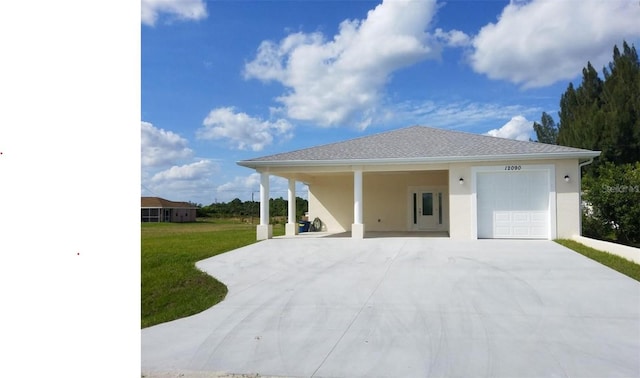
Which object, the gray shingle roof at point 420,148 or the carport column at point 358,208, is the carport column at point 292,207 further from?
the carport column at point 358,208

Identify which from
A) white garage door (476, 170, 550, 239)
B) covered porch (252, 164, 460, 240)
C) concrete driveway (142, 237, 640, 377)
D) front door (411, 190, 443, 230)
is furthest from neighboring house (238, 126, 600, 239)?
concrete driveway (142, 237, 640, 377)

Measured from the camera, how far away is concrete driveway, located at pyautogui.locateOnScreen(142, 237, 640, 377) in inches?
176

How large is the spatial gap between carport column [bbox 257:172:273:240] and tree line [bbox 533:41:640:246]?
11445 millimetres

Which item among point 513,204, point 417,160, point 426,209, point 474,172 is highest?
point 417,160

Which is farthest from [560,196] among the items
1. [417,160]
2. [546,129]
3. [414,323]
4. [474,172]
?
[546,129]

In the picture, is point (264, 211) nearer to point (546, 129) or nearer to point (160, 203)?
point (546, 129)

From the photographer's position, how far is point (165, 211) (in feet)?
171

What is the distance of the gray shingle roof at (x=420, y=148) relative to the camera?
1407cm

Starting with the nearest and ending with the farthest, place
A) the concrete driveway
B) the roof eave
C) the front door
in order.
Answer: the concrete driveway < the roof eave < the front door

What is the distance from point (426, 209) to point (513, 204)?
5.39 metres

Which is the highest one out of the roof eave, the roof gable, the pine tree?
the pine tree

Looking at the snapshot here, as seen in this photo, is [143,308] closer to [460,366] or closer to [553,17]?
[460,366]

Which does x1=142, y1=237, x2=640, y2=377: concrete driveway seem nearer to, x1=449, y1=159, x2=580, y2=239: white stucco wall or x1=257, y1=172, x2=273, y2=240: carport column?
x1=449, y1=159, x2=580, y2=239: white stucco wall
